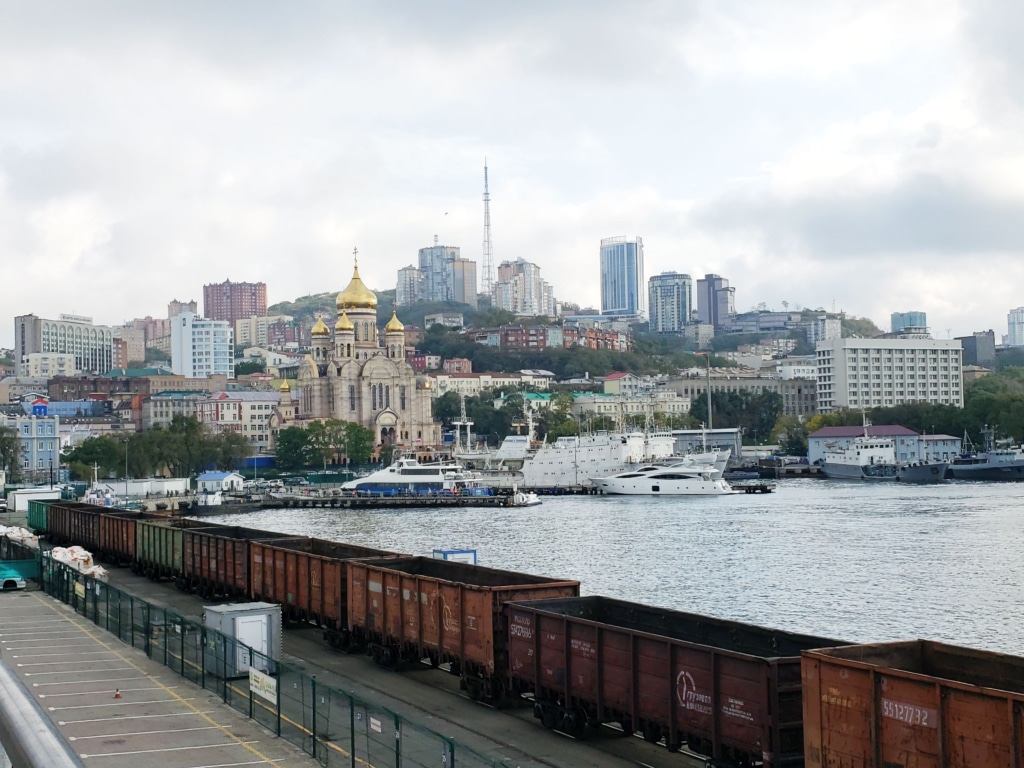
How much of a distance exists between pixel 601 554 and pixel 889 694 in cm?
5471

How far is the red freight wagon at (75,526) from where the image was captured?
60.3 metres

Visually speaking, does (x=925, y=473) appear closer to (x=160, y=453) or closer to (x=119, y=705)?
(x=160, y=453)

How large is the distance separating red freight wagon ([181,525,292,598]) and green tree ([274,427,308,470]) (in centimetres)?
13678

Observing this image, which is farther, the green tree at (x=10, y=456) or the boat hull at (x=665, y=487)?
the green tree at (x=10, y=456)

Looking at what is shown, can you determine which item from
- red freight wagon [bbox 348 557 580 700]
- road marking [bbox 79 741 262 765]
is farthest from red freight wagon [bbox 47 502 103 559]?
road marking [bbox 79 741 262 765]

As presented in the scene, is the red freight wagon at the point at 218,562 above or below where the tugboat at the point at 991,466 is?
above

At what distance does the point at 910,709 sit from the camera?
15008 millimetres

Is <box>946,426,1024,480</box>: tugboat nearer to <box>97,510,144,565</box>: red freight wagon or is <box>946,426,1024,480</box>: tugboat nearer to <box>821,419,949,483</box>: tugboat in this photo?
<box>821,419,949,483</box>: tugboat

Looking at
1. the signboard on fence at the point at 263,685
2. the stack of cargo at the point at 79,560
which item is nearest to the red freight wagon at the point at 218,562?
the stack of cargo at the point at 79,560

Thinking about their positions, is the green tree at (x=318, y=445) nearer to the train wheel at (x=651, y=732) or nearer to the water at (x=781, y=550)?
the water at (x=781, y=550)

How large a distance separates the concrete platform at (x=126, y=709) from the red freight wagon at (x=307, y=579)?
4.45m

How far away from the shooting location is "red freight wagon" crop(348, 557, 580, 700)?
2342cm

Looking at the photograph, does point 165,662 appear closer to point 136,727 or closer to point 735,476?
point 136,727

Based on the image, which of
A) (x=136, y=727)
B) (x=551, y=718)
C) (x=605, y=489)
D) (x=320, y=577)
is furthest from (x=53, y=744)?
(x=605, y=489)
